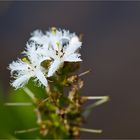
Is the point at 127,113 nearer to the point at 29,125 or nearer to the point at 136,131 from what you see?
the point at 136,131

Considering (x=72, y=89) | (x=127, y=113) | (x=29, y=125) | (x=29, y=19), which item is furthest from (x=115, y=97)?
(x=72, y=89)

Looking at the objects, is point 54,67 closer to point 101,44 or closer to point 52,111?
point 52,111

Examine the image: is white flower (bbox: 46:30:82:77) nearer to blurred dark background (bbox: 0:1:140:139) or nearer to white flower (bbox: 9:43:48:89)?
white flower (bbox: 9:43:48:89)

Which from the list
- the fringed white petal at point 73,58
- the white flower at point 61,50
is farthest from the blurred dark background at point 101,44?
the fringed white petal at point 73,58

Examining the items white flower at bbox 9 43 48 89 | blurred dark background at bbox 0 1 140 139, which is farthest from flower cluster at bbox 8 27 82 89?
blurred dark background at bbox 0 1 140 139

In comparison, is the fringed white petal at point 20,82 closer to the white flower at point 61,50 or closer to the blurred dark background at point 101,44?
the white flower at point 61,50

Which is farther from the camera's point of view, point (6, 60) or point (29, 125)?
point (6, 60)

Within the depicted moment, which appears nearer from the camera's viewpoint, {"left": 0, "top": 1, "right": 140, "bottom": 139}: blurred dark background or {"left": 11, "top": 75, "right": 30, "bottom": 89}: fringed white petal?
{"left": 11, "top": 75, "right": 30, "bottom": 89}: fringed white petal
